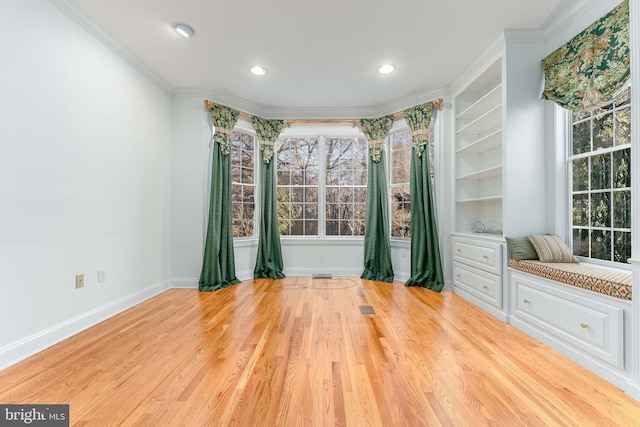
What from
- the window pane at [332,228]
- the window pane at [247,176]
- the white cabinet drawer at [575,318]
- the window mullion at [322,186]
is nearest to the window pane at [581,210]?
the white cabinet drawer at [575,318]

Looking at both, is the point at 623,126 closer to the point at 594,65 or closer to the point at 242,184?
the point at 594,65

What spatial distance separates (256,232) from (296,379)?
2945 mm

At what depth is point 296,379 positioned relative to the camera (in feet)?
5.31

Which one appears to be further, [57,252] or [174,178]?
[174,178]

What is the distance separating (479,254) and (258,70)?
10.3 ft

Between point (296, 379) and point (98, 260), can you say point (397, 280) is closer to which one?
point (296, 379)

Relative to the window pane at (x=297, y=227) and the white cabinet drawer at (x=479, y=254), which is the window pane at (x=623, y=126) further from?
the window pane at (x=297, y=227)

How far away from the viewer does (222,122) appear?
381 cm

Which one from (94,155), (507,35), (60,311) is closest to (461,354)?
(507,35)

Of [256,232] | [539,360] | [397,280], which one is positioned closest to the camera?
[539,360]

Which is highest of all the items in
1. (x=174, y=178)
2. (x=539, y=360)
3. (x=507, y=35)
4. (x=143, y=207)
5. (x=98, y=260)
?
(x=507, y=35)

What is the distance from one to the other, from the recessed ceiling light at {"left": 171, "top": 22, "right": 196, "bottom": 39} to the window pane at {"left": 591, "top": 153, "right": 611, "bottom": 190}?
356 centimetres

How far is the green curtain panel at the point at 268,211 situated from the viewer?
13.7 ft

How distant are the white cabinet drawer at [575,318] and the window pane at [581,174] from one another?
2.98 feet
